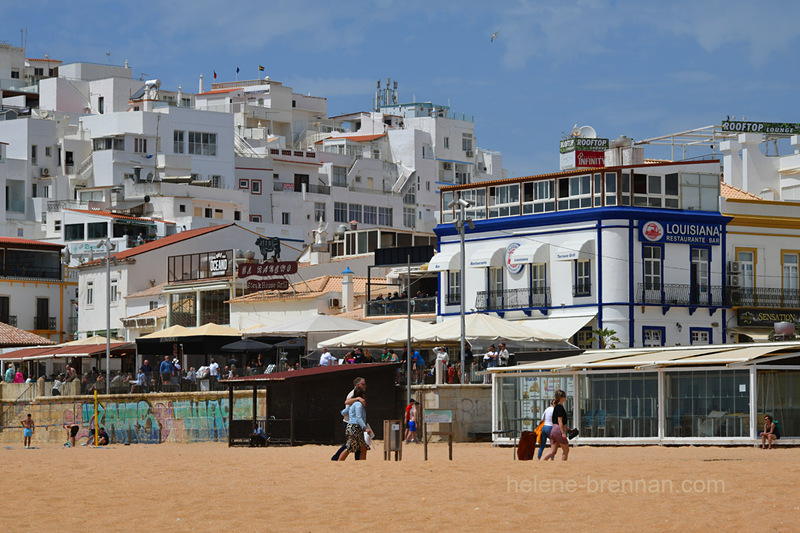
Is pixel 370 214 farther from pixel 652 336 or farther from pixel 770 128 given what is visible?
pixel 652 336

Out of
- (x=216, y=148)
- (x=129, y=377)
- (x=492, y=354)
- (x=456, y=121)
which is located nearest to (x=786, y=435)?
(x=492, y=354)

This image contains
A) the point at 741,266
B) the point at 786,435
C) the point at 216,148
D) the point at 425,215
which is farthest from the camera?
the point at 425,215

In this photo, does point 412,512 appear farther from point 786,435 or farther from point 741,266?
point 741,266

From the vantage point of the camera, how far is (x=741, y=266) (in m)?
48.6

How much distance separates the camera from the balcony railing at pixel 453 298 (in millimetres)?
51031

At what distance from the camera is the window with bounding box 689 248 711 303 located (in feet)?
156

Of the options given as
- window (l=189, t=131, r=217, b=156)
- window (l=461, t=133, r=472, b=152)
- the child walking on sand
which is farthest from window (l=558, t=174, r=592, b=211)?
window (l=461, t=133, r=472, b=152)

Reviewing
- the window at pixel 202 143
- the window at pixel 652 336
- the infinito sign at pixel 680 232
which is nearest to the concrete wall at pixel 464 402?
the window at pixel 652 336

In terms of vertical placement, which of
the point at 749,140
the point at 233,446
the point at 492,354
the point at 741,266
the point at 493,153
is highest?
the point at 493,153

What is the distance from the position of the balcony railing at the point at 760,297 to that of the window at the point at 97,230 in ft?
127

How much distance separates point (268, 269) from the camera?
5719cm

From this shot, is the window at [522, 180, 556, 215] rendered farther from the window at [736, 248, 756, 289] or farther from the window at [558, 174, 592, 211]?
the window at [736, 248, 756, 289]

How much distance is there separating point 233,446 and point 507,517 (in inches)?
820

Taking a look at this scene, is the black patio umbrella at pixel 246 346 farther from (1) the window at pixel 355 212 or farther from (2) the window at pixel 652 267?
(1) the window at pixel 355 212
